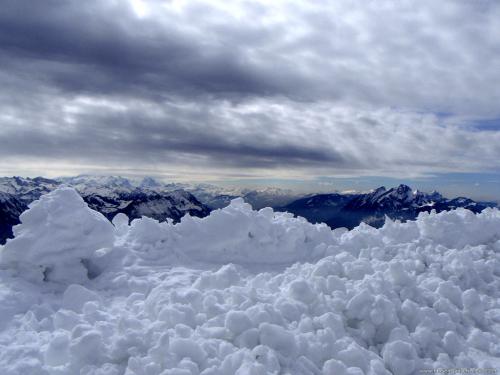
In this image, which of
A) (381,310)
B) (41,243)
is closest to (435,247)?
(381,310)

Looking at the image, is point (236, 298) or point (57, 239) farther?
point (57, 239)

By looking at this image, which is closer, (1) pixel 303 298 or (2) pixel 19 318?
(2) pixel 19 318

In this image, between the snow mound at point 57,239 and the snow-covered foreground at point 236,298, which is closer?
the snow-covered foreground at point 236,298

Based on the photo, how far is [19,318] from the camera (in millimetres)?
8617

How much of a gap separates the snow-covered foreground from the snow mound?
3 centimetres

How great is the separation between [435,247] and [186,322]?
9.32 m

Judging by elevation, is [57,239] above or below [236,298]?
above

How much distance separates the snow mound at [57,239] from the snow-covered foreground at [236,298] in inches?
1.2

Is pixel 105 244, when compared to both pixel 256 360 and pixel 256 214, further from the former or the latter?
pixel 256 360

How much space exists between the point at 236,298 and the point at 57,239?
5.40m

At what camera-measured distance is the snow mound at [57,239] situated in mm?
10445

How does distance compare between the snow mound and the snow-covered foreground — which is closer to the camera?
the snow-covered foreground

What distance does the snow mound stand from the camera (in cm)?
1045

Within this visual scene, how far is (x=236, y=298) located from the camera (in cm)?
885
